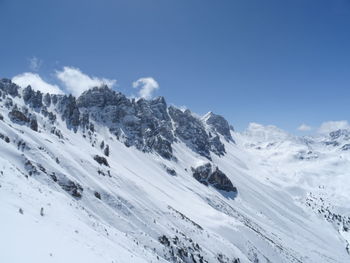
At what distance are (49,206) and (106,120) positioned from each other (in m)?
147

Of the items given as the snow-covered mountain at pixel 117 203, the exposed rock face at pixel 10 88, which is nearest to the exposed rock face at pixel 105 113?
the exposed rock face at pixel 10 88

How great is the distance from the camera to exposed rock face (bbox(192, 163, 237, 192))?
164 meters

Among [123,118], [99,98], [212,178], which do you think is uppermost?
[99,98]

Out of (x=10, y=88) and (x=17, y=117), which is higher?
(x=10, y=88)

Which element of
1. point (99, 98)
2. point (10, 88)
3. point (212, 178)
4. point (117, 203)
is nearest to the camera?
point (117, 203)

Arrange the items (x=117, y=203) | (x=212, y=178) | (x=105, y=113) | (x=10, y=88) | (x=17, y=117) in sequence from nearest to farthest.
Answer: (x=117, y=203)
(x=17, y=117)
(x=10, y=88)
(x=212, y=178)
(x=105, y=113)

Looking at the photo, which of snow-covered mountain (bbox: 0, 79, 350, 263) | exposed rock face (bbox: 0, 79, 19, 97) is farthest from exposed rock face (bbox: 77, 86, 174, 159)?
exposed rock face (bbox: 0, 79, 19, 97)

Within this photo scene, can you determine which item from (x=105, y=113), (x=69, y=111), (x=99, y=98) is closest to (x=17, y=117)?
(x=69, y=111)

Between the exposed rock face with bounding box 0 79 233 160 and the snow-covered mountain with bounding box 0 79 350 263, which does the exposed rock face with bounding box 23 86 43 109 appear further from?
the snow-covered mountain with bounding box 0 79 350 263

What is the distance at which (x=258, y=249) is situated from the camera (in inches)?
2901

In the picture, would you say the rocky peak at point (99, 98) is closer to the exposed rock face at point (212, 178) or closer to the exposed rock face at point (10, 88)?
the exposed rock face at point (10, 88)

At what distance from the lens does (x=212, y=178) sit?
166m

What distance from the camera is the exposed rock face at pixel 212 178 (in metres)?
164

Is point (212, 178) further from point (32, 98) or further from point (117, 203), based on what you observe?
point (117, 203)
